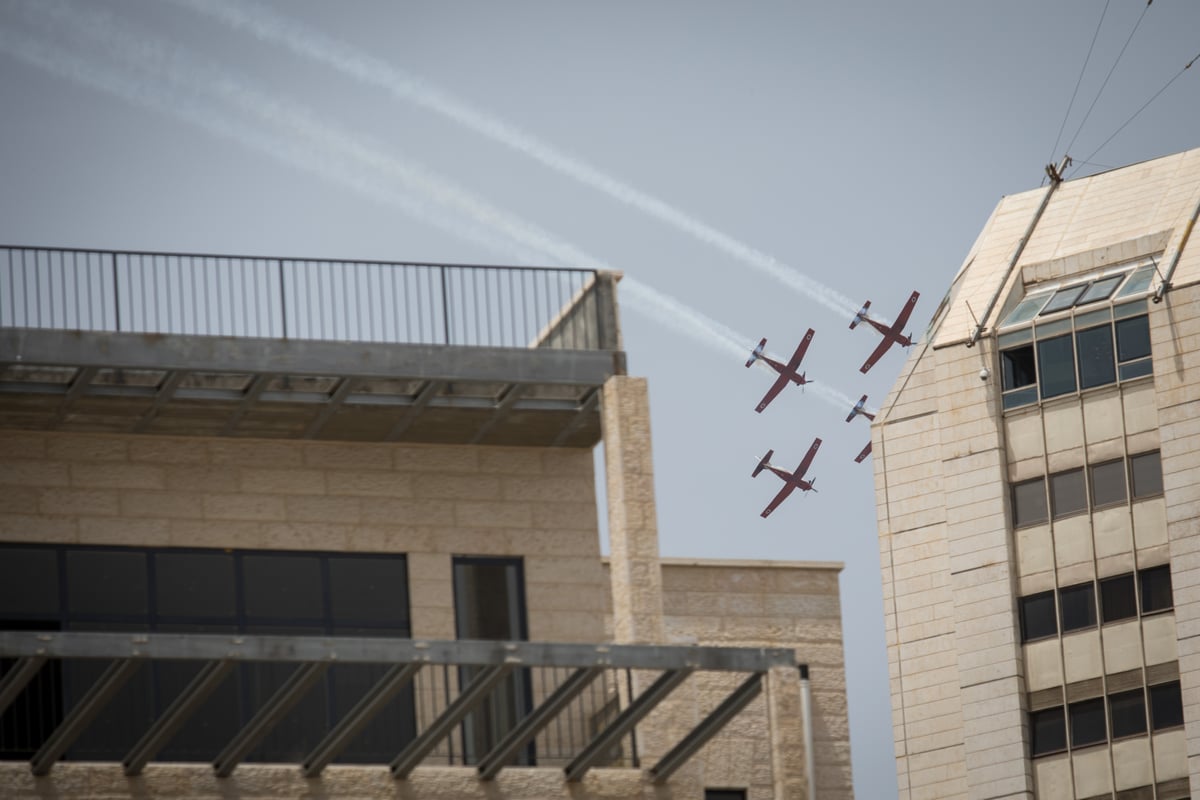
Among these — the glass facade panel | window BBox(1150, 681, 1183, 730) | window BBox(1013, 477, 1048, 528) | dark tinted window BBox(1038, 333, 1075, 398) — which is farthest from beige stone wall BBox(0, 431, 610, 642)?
the glass facade panel

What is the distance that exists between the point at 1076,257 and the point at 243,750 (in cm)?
4578

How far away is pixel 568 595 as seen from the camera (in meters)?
29.3

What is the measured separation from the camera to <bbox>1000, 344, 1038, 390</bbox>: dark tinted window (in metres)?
65.4

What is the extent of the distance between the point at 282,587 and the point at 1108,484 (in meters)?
37.9

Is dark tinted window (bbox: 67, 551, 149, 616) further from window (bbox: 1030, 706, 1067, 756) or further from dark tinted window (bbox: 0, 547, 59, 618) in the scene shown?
window (bbox: 1030, 706, 1067, 756)

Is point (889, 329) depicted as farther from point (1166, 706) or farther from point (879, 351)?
point (1166, 706)

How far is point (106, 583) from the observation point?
27812 millimetres

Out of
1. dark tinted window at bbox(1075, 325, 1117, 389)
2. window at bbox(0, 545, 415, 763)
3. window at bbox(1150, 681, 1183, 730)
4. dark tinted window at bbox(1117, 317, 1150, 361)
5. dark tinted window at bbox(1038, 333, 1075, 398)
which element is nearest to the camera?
window at bbox(0, 545, 415, 763)

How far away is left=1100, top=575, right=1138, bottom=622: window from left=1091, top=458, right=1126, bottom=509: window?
2.03 metres

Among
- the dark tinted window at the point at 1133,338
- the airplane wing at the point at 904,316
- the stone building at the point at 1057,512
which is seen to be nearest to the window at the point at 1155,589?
the stone building at the point at 1057,512

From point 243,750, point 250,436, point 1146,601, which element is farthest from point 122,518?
point 1146,601

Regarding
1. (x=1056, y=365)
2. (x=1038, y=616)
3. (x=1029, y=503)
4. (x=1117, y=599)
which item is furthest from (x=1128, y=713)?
(x=1056, y=365)

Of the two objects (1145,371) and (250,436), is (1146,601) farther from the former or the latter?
(250,436)

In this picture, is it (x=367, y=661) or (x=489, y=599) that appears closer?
(x=367, y=661)
